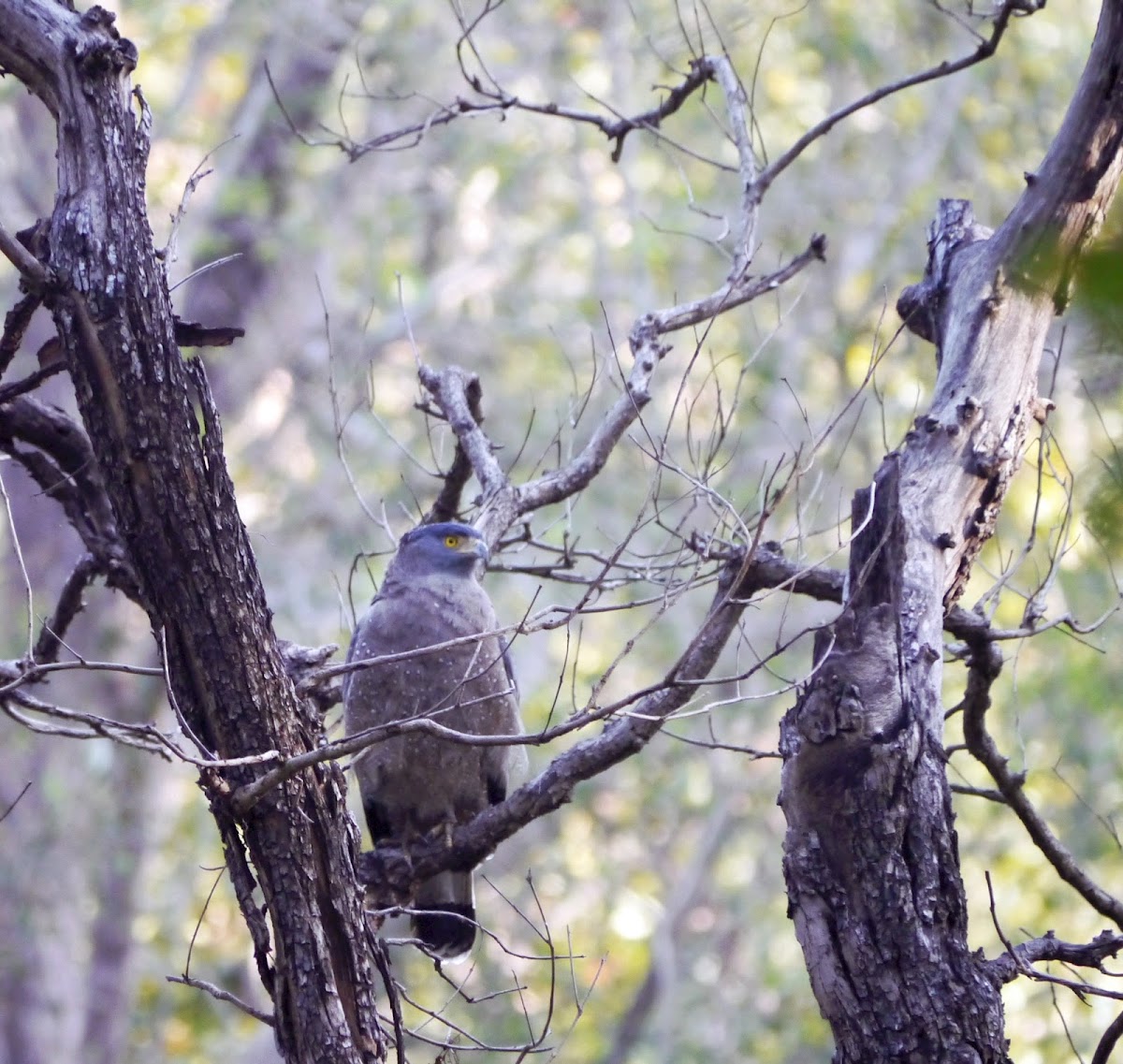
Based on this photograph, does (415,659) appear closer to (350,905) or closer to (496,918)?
(350,905)

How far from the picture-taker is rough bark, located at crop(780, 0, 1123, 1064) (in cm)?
257

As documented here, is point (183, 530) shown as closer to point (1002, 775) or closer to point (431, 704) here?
point (1002, 775)

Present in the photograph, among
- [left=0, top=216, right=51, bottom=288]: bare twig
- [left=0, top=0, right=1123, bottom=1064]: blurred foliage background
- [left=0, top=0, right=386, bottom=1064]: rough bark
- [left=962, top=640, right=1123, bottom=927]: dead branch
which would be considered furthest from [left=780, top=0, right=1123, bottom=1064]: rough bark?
[left=0, top=0, right=1123, bottom=1064]: blurred foliage background

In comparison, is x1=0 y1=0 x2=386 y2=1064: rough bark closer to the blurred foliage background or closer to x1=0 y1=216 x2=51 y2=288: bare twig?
x1=0 y1=216 x2=51 y2=288: bare twig

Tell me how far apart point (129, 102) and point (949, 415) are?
1.83 metres

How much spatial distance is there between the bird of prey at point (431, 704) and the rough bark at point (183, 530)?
1.75 meters

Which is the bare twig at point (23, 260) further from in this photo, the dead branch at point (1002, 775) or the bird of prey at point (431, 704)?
the dead branch at point (1002, 775)

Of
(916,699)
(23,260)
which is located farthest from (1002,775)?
(23,260)

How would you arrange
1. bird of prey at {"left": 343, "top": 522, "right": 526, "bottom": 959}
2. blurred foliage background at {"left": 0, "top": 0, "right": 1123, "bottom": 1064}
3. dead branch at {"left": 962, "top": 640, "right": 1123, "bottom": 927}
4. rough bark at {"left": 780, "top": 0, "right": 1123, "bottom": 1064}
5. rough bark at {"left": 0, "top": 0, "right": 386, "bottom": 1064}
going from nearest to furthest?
rough bark at {"left": 780, "top": 0, "right": 1123, "bottom": 1064} < rough bark at {"left": 0, "top": 0, "right": 386, "bottom": 1064} < dead branch at {"left": 962, "top": 640, "right": 1123, "bottom": 927} < bird of prey at {"left": 343, "top": 522, "right": 526, "bottom": 959} < blurred foliage background at {"left": 0, "top": 0, "right": 1123, "bottom": 1064}

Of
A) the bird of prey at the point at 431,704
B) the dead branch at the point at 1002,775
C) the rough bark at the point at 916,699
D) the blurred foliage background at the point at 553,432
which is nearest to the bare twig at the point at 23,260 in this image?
the rough bark at the point at 916,699

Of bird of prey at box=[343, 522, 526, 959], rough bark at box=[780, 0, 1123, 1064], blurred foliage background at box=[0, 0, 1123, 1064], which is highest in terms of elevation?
blurred foliage background at box=[0, 0, 1123, 1064]

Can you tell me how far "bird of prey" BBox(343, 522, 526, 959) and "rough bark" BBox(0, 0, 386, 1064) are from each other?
175 cm

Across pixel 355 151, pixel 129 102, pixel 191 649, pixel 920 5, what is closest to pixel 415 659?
pixel 355 151

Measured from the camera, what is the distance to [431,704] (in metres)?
4.75
